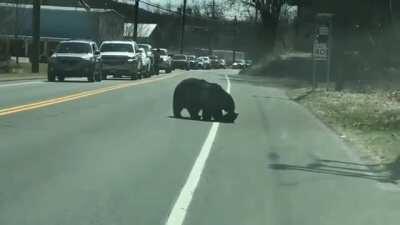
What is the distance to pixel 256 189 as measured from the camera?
9922 millimetres

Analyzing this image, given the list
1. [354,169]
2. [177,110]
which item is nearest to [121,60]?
[177,110]

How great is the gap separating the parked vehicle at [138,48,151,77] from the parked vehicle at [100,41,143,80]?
1.21m

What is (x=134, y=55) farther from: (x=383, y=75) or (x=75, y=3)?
(x=75, y=3)

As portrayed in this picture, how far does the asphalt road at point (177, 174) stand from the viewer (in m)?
8.30

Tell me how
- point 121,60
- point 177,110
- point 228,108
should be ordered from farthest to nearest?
point 121,60
point 177,110
point 228,108

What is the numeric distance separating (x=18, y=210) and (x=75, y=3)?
11367 cm

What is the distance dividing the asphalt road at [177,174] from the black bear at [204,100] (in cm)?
63

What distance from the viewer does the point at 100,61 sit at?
40312mm

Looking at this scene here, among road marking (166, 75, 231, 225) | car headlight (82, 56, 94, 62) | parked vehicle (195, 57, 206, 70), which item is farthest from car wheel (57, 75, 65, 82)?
parked vehicle (195, 57, 206, 70)

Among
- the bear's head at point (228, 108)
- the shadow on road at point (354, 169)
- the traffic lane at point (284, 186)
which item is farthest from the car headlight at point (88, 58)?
the shadow on road at point (354, 169)

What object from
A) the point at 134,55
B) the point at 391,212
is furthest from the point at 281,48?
→ the point at 391,212

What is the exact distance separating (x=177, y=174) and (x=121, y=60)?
109ft

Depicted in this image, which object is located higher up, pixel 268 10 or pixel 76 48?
pixel 268 10

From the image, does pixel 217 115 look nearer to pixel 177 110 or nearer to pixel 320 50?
pixel 177 110
